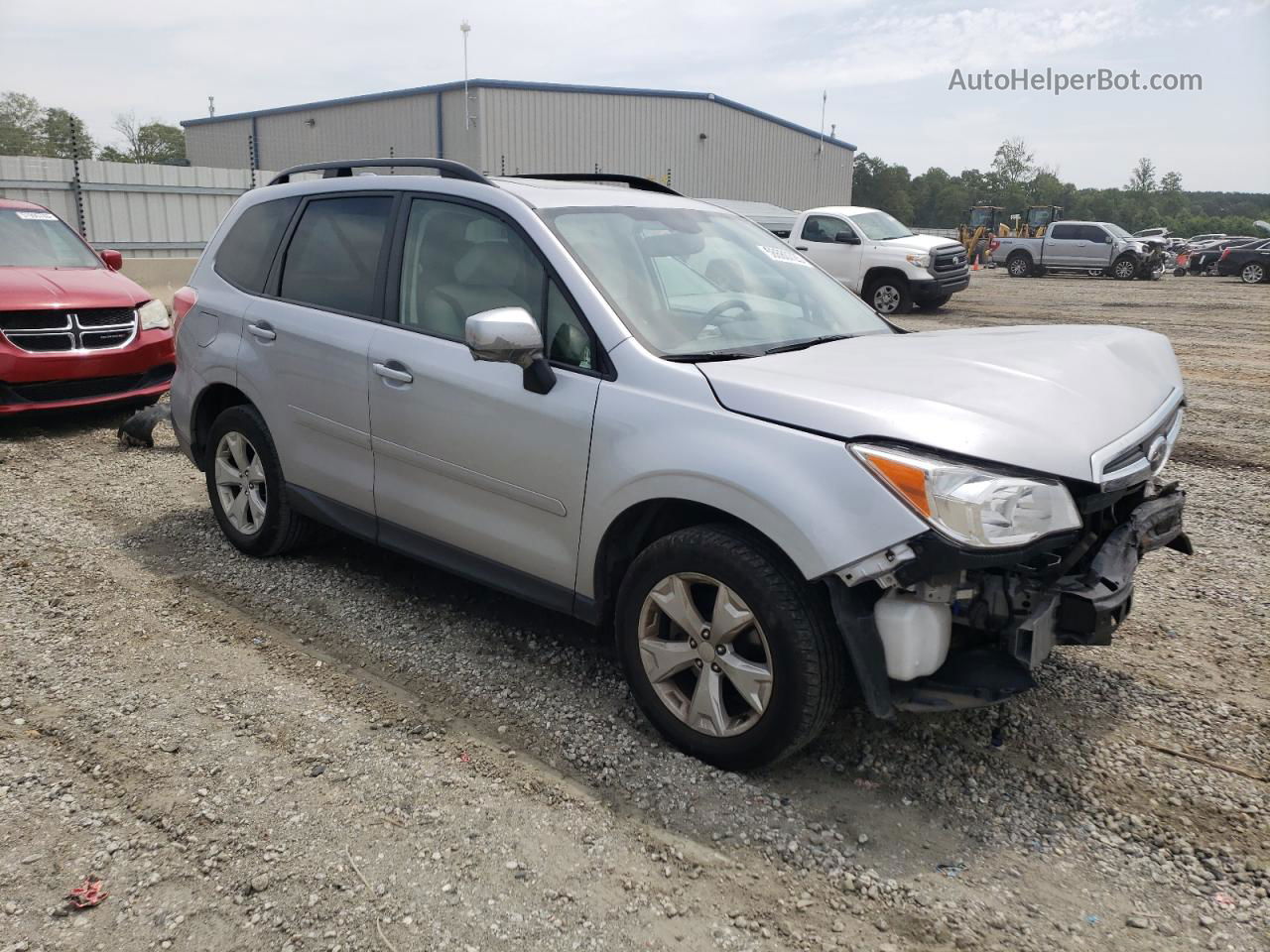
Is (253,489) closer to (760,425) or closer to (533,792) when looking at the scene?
(533,792)

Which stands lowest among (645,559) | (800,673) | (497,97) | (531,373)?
(800,673)

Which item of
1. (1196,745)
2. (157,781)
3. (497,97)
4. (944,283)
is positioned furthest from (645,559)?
(497,97)

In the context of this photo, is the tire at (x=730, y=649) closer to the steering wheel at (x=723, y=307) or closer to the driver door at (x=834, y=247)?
the steering wheel at (x=723, y=307)

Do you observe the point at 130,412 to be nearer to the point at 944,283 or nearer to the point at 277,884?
the point at 277,884

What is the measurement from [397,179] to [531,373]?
1420 mm

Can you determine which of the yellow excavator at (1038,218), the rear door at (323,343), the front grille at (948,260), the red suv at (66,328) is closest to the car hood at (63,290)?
the red suv at (66,328)

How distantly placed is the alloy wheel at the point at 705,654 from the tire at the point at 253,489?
236 cm

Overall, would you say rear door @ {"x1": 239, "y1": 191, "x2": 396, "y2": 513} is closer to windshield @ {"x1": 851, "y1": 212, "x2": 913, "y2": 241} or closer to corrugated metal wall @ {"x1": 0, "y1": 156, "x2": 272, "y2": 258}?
corrugated metal wall @ {"x1": 0, "y1": 156, "x2": 272, "y2": 258}

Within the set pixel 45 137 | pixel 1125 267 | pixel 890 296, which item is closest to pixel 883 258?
pixel 890 296

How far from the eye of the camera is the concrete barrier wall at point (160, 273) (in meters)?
15.6

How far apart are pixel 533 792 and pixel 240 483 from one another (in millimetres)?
2727

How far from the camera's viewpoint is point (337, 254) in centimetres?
436

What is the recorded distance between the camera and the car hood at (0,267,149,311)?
7.50 m

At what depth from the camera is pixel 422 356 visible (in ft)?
12.5
